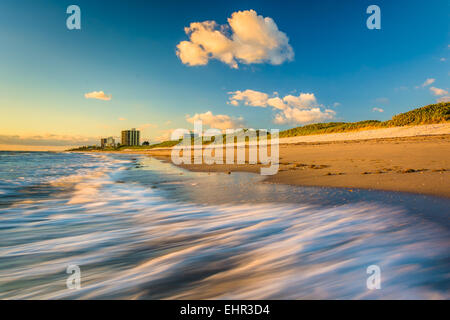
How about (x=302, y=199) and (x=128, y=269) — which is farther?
(x=302, y=199)

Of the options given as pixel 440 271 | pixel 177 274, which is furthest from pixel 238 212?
pixel 440 271

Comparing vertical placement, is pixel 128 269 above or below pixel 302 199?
below

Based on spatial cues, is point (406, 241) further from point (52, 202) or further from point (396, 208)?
point (52, 202)

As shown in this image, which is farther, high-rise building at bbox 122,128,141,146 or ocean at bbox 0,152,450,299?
high-rise building at bbox 122,128,141,146

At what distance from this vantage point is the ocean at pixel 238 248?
79.9 inches

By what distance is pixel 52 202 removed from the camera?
6.12 metres

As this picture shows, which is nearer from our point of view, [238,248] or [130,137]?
[238,248]

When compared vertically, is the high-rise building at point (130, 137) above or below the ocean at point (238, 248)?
above

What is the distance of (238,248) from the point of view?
2996 mm

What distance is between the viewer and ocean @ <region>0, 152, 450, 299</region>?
2.03 metres
